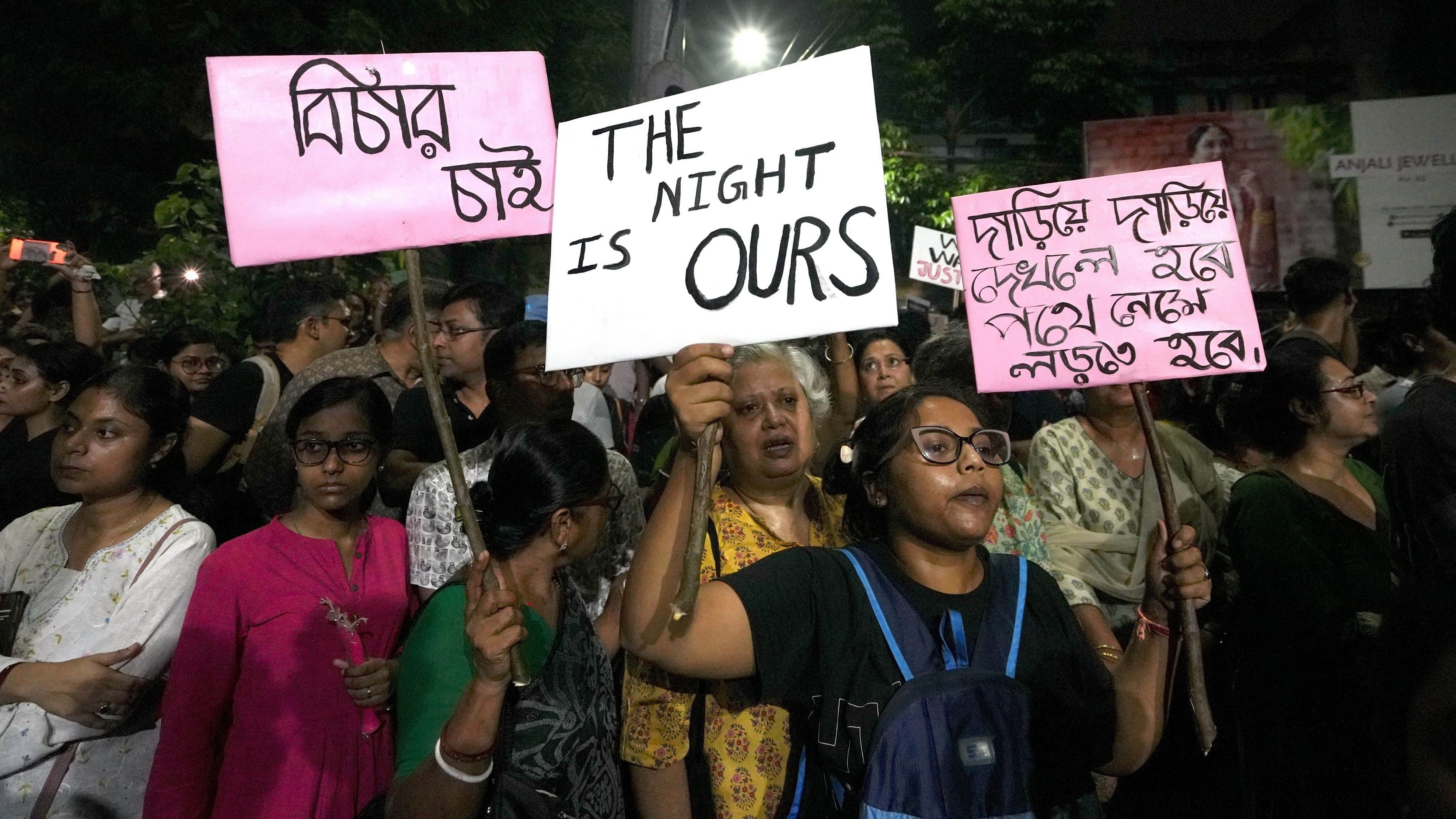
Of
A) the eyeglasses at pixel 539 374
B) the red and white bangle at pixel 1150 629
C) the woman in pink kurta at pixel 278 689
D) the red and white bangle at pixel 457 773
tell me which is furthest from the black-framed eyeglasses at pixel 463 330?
the red and white bangle at pixel 1150 629

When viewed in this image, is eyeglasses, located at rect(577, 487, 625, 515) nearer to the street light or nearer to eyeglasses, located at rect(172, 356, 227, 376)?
eyeglasses, located at rect(172, 356, 227, 376)

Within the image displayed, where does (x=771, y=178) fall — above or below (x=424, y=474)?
above

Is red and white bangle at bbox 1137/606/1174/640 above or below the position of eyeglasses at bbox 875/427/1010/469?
below

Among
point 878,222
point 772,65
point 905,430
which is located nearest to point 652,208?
point 878,222

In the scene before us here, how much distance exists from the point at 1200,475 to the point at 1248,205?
67.9 feet

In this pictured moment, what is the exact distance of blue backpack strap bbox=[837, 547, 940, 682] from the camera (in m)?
1.92

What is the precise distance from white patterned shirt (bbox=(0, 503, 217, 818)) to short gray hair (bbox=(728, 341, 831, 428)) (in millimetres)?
1529

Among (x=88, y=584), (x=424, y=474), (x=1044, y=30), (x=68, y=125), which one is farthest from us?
(x=1044, y=30)

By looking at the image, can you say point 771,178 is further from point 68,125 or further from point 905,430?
point 68,125

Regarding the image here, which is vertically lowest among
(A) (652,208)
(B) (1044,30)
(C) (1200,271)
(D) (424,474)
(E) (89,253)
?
(D) (424,474)

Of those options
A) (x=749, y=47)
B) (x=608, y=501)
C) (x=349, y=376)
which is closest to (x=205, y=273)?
(x=349, y=376)

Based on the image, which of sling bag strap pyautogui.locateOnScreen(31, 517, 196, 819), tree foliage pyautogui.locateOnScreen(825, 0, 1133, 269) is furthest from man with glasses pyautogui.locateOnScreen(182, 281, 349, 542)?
tree foliage pyautogui.locateOnScreen(825, 0, 1133, 269)

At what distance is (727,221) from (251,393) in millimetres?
2866

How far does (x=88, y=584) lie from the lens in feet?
8.13
